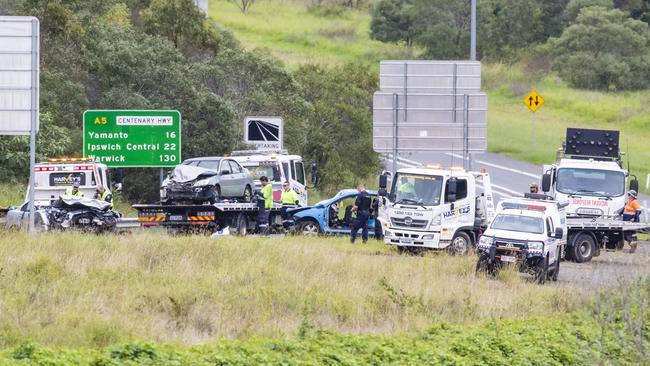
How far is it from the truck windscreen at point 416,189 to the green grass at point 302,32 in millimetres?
42629

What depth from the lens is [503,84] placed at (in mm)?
77625

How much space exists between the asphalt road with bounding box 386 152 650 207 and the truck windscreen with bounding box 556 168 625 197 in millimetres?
13439

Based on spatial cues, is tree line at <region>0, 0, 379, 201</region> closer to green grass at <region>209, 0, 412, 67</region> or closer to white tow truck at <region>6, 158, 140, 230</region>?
white tow truck at <region>6, 158, 140, 230</region>

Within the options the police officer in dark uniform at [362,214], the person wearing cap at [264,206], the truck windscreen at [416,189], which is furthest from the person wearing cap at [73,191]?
the truck windscreen at [416,189]

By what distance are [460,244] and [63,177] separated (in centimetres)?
1086

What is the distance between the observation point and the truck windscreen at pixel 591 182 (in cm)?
3275

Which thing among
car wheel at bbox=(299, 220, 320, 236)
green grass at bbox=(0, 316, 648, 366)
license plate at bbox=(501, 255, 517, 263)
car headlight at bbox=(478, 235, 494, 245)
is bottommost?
green grass at bbox=(0, 316, 648, 366)

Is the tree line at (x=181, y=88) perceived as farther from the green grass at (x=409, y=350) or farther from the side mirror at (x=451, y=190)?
the green grass at (x=409, y=350)

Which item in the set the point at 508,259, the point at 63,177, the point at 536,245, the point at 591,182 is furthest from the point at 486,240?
the point at 63,177

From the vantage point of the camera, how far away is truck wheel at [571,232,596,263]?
3123cm

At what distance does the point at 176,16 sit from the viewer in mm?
47125

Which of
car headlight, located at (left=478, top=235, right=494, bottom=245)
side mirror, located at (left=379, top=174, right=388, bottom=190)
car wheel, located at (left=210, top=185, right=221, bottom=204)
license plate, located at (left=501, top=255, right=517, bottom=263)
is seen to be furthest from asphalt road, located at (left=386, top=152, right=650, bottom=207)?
license plate, located at (left=501, top=255, right=517, bottom=263)

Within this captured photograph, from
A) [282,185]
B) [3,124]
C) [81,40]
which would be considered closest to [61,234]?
[3,124]

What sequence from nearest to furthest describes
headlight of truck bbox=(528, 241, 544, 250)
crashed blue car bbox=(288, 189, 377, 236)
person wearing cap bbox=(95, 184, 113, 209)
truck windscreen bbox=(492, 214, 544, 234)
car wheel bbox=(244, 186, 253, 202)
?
1. headlight of truck bbox=(528, 241, 544, 250)
2. truck windscreen bbox=(492, 214, 544, 234)
3. person wearing cap bbox=(95, 184, 113, 209)
4. crashed blue car bbox=(288, 189, 377, 236)
5. car wheel bbox=(244, 186, 253, 202)
